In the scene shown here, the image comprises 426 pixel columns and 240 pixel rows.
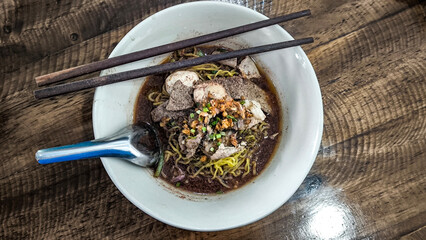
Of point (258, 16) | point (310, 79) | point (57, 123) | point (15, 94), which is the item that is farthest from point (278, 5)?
point (15, 94)

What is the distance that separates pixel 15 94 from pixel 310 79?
80.2 inches

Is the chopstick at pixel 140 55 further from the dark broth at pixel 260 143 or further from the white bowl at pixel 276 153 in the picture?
the dark broth at pixel 260 143

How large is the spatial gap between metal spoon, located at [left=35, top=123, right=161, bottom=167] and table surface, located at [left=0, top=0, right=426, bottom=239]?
419mm

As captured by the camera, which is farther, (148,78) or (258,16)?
(148,78)

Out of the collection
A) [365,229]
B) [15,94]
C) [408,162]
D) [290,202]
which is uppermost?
[15,94]

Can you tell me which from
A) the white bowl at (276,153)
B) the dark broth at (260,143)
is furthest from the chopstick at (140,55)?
the dark broth at (260,143)

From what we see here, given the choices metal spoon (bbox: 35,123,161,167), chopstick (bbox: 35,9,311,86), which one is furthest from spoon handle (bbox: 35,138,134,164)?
chopstick (bbox: 35,9,311,86)

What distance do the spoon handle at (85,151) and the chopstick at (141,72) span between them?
0.34 meters

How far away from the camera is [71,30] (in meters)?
2.63

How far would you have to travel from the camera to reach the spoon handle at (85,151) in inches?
74.5

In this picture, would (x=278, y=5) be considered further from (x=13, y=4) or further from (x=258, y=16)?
(x=13, y=4)

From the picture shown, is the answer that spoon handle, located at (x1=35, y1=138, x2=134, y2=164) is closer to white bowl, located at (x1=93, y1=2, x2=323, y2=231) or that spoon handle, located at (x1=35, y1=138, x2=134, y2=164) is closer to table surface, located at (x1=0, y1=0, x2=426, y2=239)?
white bowl, located at (x1=93, y1=2, x2=323, y2=231)

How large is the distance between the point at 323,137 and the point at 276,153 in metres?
0.40

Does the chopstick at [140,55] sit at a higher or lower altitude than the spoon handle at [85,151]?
higher
